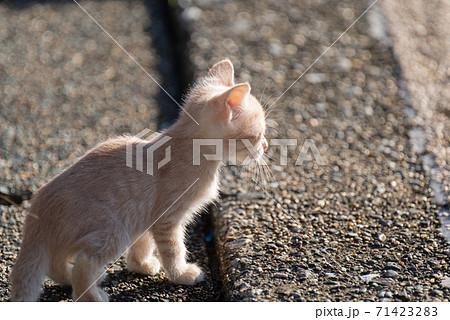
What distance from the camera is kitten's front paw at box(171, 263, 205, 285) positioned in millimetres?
3008

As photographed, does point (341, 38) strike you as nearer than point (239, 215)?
No

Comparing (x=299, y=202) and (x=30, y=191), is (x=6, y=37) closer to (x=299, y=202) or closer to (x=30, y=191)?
(x=30, y=191)

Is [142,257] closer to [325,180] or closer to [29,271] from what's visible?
[29,271]

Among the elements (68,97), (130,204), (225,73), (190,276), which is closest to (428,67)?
(225,73)

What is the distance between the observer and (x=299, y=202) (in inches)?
145

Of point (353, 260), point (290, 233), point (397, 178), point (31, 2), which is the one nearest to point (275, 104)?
point (397, 178)

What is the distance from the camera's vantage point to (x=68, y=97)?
16.1 ft

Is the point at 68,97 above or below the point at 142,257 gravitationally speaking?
above

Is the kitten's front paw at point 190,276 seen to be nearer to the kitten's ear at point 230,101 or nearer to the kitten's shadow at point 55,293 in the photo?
the kitten's shadow at point 55,293

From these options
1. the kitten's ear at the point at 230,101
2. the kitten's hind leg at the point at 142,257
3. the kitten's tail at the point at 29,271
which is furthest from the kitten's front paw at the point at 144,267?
the kitten's ear at the point at 230,101

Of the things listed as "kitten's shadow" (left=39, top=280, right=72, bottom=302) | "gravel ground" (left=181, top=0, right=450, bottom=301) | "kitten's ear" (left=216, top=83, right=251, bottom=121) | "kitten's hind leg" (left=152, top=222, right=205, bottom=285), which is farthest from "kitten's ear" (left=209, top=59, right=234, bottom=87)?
"kitten's shadow" (left=39, top=280, right=72, bottom=302)

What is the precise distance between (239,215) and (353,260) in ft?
2.51

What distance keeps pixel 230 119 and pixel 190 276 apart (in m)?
0.83

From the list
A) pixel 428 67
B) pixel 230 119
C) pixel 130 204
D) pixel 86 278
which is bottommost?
pixel 86 278
